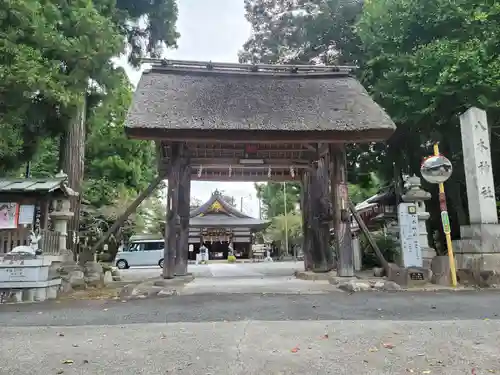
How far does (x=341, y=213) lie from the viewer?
912 cm

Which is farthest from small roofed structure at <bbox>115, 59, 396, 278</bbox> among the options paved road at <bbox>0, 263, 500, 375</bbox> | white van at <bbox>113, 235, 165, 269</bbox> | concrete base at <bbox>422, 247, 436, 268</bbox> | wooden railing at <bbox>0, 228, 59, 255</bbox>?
white van at <bbox>113, 235, 165, 269</bbox>

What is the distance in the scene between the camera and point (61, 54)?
901 centimetres

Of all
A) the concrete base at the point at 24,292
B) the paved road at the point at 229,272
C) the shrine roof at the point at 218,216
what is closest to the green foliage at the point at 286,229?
the shrine roof at the point at 218,216

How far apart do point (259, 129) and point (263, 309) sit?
3896 mm

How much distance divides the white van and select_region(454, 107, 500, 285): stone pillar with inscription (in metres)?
18.9

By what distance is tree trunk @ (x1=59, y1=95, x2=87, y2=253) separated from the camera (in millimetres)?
10218

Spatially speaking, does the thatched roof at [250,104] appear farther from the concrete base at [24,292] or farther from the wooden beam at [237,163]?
the concrete base at [24,292]

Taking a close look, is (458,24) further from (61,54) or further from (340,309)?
(61,54)

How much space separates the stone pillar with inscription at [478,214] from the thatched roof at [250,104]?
218cm

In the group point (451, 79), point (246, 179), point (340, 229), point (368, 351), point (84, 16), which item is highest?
point (84, 16)

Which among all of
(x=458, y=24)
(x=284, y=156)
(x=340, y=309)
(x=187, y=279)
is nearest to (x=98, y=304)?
(x=187, y=279)

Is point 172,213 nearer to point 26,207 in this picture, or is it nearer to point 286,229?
point 26,207

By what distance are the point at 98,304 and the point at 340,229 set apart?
518cm

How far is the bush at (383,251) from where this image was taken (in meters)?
13.9
